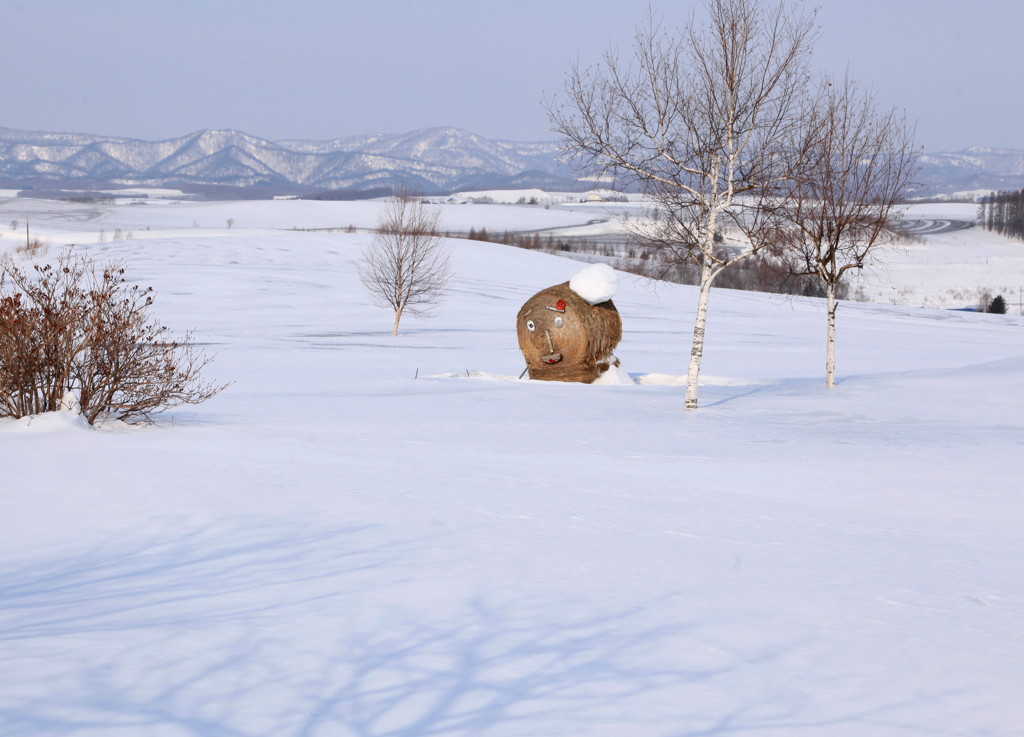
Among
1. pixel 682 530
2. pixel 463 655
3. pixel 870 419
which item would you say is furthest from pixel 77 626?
pixel 870 419

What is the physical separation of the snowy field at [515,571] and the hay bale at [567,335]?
3.70 m

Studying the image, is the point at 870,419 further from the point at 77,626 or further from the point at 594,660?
the point at 77,626

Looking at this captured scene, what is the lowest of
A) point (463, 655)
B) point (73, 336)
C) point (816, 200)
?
point (463, 655)

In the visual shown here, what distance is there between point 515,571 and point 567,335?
1295 centimetres

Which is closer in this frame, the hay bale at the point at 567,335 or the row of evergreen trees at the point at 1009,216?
the hay bale at the point at 567,335

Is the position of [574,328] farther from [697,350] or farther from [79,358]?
[79,358]

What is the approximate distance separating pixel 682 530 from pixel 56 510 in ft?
15.8

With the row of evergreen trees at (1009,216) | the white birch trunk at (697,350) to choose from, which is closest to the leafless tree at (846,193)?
the white birch trunk at (697,350)

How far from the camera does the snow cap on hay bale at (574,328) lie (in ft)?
63.3

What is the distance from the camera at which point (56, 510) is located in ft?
25.3

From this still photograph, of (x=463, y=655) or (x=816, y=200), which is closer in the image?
(x=463, y=655)

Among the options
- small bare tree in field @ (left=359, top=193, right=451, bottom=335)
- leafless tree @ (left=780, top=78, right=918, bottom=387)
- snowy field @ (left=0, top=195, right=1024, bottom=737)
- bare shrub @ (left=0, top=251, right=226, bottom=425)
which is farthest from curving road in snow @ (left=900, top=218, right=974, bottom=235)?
bare shrub @ (left=0, top=251, right=226, bottom=425)

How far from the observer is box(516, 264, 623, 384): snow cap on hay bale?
63.3 ft

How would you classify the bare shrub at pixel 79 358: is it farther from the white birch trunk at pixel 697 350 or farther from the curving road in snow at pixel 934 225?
the curving road in snow at pixel 934 225
